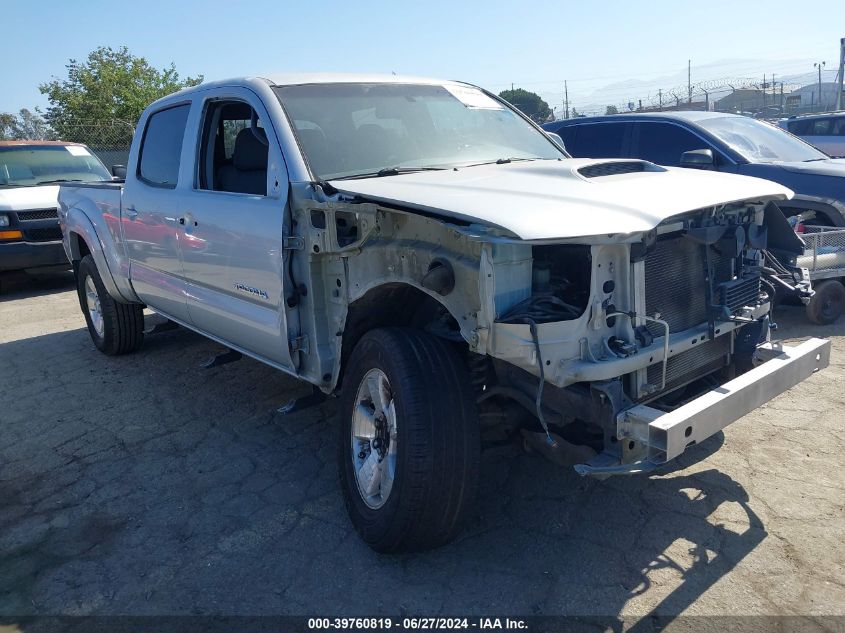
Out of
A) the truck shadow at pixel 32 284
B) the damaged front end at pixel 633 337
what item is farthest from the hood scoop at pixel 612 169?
the truck shadow at pixel 32 284

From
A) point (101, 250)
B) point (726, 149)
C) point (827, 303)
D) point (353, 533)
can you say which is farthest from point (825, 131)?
point (353, 533)

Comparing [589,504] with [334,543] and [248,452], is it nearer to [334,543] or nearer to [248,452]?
[334,543]

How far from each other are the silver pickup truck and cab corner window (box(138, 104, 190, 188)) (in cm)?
28

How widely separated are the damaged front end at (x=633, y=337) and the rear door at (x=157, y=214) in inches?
101

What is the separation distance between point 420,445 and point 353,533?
797 mm

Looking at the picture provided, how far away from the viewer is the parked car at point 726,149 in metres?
6.64

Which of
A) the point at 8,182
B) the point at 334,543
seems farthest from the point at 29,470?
the point at 8,182

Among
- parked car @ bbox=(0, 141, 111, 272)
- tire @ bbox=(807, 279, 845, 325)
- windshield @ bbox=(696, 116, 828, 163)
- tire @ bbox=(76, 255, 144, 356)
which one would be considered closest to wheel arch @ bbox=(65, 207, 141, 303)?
tire @ bbox=(76, 255, 144, 356)

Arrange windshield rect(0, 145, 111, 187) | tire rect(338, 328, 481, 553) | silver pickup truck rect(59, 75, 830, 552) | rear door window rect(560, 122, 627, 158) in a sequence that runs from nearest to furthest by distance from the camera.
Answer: silver pickup truck rect(59, 75, 830, 552)
tire rect(338, 328, 481, 553)
rear door window rect(560, 122, 627, 158)
windshield rect(0, 145, 111, 187)

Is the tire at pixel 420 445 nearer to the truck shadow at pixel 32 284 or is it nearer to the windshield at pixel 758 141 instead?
the windshield at pixel 758 141

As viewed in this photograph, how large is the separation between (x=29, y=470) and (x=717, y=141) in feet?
22.1

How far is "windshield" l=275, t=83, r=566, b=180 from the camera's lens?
3861mm

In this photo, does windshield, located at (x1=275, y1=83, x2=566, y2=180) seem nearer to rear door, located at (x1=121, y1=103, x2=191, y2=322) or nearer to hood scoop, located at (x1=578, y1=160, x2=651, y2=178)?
hood scoop, located at (x1=578, y1=160, x2=651, y2=178)

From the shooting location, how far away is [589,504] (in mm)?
3572
